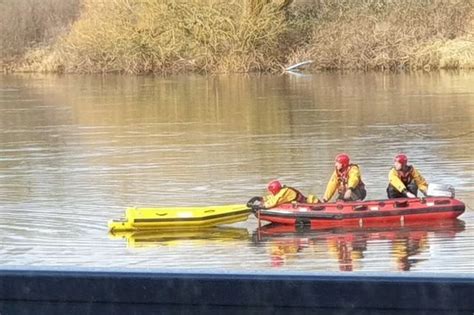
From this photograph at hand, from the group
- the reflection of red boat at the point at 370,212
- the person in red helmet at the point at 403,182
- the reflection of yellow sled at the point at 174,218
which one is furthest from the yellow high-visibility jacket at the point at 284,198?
the person in red helmet at the point at 403,182

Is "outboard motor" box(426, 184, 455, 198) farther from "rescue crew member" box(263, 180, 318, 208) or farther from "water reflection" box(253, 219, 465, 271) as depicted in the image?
"rescue crew member" box(263, 180, 318, 208)

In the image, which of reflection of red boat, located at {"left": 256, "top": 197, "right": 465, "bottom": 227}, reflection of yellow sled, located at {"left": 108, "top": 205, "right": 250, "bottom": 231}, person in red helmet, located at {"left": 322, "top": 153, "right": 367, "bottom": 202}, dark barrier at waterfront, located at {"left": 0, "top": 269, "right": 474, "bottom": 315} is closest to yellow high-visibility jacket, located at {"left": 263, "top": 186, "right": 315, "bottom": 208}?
reflection of red boat, located at {"left": 256, "top": 197, "right": 465, "bottom": 227}

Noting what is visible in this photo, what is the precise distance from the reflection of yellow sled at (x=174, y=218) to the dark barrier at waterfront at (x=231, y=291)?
1009cm

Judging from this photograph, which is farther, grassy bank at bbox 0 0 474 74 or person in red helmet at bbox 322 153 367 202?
grassy bank at bbox 0 0 474 74

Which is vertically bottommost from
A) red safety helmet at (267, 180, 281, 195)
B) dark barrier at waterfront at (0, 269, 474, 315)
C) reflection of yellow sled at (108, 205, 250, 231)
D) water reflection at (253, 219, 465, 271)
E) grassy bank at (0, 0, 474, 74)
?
water reflection at (253, 219, 465, 271)

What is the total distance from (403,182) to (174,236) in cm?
330

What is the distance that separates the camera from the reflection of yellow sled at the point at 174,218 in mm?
14023

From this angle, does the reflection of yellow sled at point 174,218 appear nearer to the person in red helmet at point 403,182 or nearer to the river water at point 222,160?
the river water at point 222,160

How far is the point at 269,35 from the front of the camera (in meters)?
50.0

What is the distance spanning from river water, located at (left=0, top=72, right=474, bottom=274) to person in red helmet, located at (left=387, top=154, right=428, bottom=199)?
77cm

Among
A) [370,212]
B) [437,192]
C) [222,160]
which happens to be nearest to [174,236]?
[370,212]

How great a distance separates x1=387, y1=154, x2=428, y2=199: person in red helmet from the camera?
1430cm

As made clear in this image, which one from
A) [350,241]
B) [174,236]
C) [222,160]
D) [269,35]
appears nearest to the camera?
[350,241]

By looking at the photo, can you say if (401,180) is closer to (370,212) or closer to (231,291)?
(370,212)
